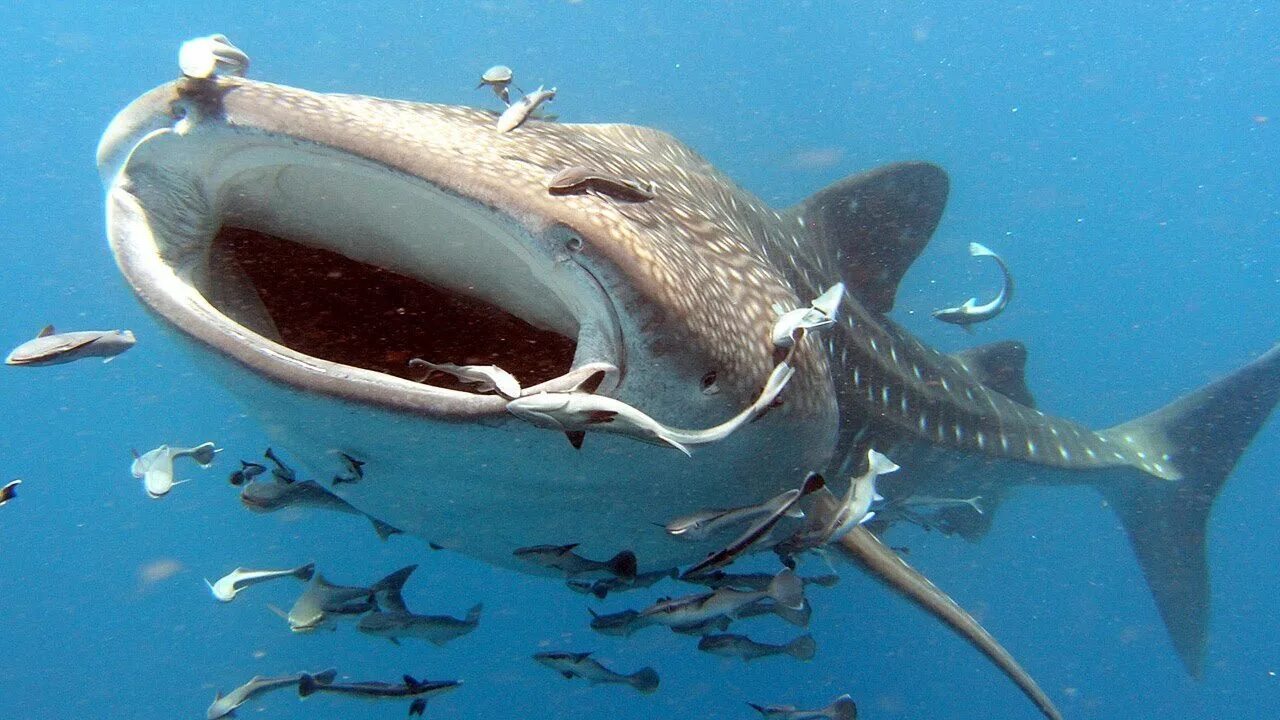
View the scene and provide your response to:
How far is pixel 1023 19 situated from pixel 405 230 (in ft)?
331

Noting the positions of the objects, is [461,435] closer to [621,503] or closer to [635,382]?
[635,382]

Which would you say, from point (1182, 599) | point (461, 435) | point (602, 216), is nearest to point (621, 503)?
point (461, 435)

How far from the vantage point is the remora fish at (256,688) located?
143 inches

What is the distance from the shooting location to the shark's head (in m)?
1.56

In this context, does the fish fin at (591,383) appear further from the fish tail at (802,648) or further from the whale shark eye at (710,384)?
the fish tail at (802,648)

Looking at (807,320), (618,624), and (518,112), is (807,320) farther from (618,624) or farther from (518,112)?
(618,624)

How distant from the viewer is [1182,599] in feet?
28.4

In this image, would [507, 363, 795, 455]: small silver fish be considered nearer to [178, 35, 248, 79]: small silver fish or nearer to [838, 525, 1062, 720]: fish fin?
[178, 35, 248, 79]: small silver fish

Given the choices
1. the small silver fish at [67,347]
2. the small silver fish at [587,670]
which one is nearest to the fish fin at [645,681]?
Answer: the small silver fish at [587,670]

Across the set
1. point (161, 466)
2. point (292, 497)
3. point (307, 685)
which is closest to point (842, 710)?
point (307, 685)

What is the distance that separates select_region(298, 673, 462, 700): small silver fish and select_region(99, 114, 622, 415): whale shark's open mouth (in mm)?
1603

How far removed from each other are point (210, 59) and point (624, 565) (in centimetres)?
201

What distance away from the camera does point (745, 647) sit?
14.9ft

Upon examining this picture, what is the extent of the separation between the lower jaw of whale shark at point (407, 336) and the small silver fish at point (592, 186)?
178 mm
